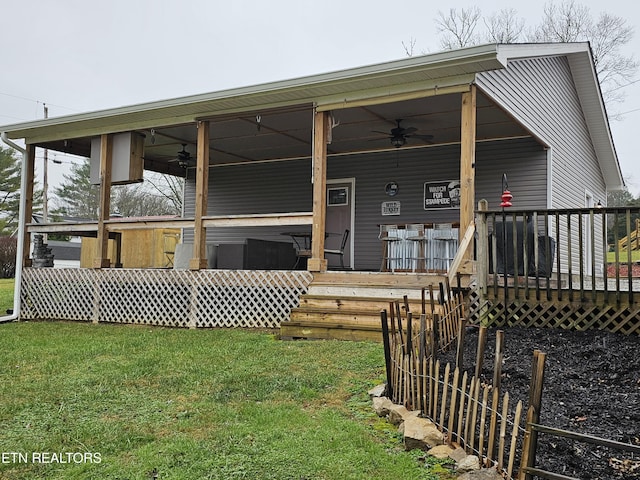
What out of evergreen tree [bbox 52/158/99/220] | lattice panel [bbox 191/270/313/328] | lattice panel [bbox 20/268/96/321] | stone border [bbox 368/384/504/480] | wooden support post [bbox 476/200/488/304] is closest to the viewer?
stone border [bbox 368/384/504/480]

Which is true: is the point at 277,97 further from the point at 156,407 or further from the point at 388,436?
the point at 388,436

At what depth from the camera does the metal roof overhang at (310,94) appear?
660cm

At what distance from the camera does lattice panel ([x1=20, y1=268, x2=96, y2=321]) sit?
31.9ft

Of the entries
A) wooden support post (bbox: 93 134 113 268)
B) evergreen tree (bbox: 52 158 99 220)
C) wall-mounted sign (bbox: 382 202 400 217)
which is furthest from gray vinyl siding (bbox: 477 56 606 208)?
evergreen tree (bbox: 52 158 99 220)

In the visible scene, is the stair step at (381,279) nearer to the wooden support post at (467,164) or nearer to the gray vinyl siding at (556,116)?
the wooden support post at (467,164)

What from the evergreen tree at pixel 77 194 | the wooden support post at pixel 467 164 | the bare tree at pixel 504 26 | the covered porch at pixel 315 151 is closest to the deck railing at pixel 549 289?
the wooden support post at pixel 467 164

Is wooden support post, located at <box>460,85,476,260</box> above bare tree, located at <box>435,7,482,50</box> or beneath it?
beneath

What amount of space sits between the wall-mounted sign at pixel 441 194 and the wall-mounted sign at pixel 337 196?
1.77m

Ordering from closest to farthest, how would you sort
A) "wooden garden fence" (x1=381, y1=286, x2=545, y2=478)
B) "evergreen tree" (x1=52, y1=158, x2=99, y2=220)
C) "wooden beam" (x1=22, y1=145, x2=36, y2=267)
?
1. "wooden garden fence" (x1=381, y1=286, x2=545, y2=478)
2. "wooden beam" (x1=22, y1=145, x2=36, y2=267)
3. "evergreen tree" (x1=52, y1=158, x2=99, y2=220)

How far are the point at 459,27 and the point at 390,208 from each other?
15.9 m

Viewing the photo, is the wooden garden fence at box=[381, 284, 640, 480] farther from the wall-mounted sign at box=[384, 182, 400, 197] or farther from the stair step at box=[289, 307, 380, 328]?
the wall-mounted sign at box=[384, 182, 400, 197]

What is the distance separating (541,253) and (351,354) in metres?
2.56

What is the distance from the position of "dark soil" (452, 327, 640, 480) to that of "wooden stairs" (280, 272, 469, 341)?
1.30m

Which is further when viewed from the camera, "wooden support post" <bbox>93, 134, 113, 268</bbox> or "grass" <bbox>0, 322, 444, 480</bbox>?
"wooden support post" <bbox>93, 134, 113, 268</bbox>
